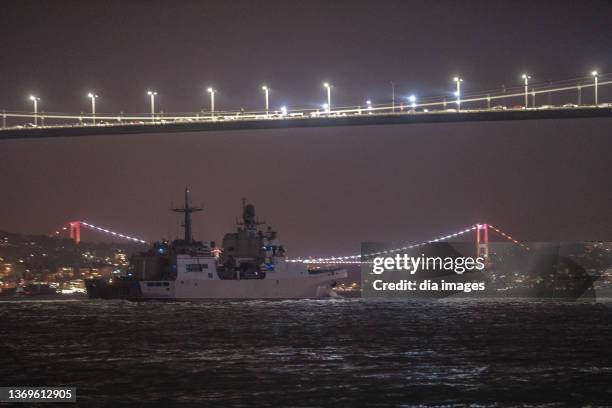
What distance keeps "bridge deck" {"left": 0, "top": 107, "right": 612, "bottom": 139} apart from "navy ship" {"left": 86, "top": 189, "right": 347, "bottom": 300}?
14.8ft

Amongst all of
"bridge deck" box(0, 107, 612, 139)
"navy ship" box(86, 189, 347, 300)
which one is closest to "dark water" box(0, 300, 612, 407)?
"bridge deck" box(0, 107, 612, 139)

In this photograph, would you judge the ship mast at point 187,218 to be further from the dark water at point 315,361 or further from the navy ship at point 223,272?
the dark water at point 315,361

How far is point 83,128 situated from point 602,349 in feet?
92.3

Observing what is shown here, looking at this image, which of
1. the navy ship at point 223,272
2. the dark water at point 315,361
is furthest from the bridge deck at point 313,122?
the dark water at point 315,361

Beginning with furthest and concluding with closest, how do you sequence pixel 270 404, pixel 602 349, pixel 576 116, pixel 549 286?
pixel 549 286, pixel 576 116, pixel 602 349, pixel 270 404

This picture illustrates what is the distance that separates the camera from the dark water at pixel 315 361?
482 inches

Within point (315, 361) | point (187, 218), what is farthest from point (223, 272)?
point (315, 361)

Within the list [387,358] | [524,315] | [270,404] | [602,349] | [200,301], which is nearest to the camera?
[270,404]

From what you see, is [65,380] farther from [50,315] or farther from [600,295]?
[600,295]

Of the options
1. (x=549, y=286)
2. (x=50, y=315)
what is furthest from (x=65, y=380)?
(x=549, y=286)

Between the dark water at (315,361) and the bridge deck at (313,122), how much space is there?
1211 centimetres

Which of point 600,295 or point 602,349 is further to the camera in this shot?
point 600,295

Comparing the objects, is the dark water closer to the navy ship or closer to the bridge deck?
the bridge deck

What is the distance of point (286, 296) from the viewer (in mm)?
42188
